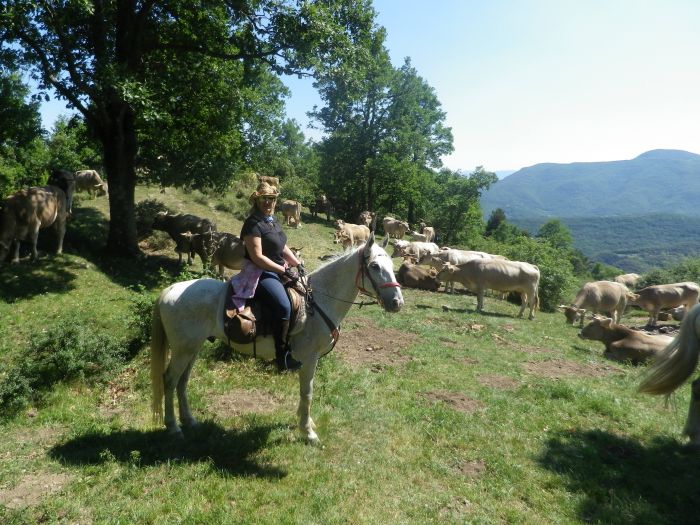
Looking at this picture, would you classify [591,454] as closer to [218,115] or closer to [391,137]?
[218,115]

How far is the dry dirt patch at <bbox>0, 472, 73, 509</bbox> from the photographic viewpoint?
4652 millimetres

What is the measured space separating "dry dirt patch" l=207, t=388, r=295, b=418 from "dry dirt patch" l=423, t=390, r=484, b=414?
9.59ft

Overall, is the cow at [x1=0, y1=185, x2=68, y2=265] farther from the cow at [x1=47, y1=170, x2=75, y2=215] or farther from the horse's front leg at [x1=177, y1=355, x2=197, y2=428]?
the horse's front leg at [x1=177, y1=355, x2=197, y2=428]

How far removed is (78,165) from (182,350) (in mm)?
27660

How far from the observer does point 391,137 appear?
45.1 metres

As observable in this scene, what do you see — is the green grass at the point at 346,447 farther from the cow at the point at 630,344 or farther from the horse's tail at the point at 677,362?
the cow at the point at 630,344

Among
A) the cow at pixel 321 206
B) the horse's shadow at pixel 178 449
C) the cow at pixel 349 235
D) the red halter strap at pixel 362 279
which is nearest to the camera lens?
the horse's shadow at pixel 178 449

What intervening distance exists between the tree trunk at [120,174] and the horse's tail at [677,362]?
15.2 metres

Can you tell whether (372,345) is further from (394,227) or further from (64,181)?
(394,227)

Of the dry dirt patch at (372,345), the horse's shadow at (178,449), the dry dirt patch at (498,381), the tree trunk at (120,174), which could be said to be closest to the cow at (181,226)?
the tree trunk at (120,174)

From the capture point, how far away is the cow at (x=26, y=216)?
→ 11711mm

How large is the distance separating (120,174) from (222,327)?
10457mm

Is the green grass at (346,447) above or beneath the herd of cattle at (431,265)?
beneath

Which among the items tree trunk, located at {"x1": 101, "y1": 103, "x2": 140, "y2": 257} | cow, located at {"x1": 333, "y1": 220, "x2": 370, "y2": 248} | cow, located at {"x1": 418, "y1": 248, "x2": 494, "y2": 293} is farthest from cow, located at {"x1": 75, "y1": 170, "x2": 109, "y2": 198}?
cow, located at {"x1": 418, "y1": 248, "x2": 494, "y2": 293}
